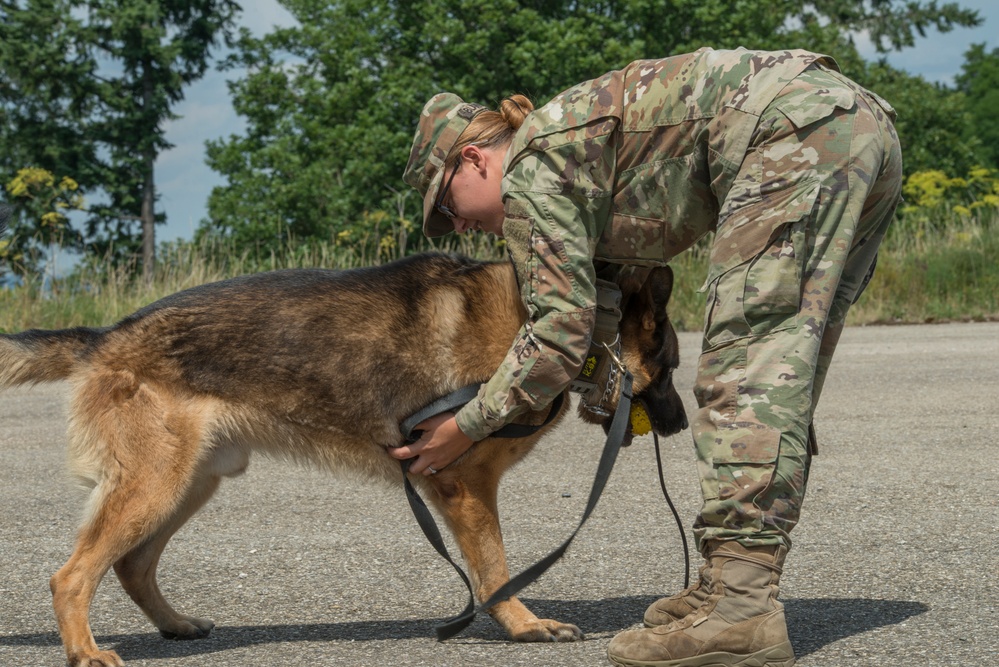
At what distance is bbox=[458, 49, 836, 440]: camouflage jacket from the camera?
302 cm

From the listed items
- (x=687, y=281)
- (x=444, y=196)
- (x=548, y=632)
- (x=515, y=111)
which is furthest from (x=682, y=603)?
(x=687, y=281)

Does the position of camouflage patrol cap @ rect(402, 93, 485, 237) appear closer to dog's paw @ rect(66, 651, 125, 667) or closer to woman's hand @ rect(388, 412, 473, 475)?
woman's hand @ rect(388, 412, 473, 475)

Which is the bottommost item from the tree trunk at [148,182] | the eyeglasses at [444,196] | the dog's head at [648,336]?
the dog's head at [648,336]

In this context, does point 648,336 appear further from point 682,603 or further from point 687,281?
point 687,281

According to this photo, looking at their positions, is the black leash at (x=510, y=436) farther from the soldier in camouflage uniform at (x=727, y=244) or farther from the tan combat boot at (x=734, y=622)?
the tan combat boot at (x=734, y=622)

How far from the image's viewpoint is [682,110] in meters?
3.03

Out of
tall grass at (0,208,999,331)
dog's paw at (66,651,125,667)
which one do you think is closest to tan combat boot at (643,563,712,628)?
dog's paw at (66,651,125,667)

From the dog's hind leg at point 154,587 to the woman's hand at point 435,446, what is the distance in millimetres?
792

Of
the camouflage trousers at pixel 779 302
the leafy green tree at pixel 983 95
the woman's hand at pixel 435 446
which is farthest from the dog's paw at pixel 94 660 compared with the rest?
the leafy green tree at pixel 983 95

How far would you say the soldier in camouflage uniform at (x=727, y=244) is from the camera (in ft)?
9.41

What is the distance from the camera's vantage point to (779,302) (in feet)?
A: 9.39

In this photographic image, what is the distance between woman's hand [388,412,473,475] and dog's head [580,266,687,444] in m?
0.65

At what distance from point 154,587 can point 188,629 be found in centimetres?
20

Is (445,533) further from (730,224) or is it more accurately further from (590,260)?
(730,224)
